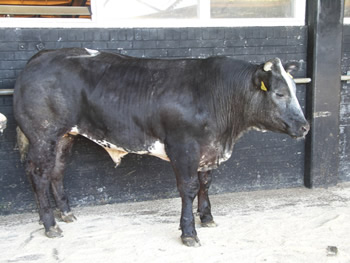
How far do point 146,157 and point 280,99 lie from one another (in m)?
2.03

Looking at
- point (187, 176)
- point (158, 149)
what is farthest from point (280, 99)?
point (158, 149)

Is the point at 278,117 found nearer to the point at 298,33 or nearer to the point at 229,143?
the point at 229,143

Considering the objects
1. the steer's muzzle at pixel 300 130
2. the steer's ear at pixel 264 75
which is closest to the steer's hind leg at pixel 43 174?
the steer's ear at pixel 264 75

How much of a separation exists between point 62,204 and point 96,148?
777 millimetres

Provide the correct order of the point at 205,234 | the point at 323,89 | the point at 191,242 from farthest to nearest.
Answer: the point at 323,89
the point at 205,234
the point at 191,242

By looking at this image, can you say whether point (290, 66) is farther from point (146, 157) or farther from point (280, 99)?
point (146, 157)

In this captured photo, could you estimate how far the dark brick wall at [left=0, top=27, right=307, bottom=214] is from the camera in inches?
189

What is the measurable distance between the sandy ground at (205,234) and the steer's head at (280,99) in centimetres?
103

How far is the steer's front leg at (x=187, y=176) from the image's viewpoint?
12.8 feet

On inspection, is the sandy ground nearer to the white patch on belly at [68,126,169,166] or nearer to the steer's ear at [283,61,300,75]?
the white patch on belly at [68,126,169,166]

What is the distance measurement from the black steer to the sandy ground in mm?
233

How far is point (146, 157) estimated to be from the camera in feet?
17.4

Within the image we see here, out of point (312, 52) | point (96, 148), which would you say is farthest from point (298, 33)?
point (96, 148)

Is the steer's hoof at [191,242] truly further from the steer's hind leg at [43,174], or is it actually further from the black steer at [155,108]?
the steer's hind leg at [43,174]
